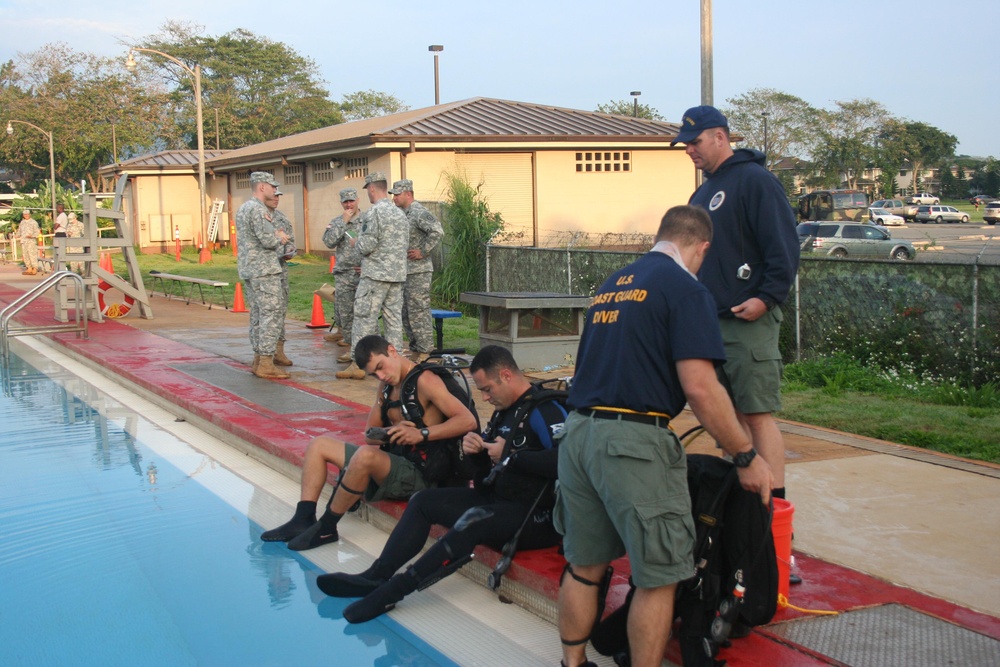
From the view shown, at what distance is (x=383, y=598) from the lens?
461 cm

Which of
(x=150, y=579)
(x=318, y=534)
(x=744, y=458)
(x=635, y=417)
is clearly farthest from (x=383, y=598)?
(x=744, y=458)

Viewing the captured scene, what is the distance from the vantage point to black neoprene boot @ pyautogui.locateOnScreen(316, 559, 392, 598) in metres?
4.79

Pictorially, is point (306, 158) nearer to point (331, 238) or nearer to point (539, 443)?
point (331, 238)

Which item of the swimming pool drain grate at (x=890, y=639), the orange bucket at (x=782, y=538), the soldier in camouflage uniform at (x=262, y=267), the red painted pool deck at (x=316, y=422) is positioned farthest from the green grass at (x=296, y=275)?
the swimming pool drain grate at (x=890, y=639)

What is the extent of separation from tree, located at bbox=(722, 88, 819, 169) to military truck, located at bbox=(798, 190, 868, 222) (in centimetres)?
3250

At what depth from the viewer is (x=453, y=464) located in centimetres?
545

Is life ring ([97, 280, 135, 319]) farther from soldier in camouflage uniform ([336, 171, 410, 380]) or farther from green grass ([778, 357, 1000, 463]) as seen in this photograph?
green grass ([778, 357, 1000, 463])

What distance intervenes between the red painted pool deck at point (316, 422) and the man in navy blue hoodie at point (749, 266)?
1.86 ft

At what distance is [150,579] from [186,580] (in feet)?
0.64

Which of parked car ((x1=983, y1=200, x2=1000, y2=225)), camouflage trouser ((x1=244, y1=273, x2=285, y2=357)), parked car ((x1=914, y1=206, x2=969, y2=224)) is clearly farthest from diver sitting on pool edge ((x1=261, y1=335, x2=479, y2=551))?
parked car ((x1=914, y1=206, x2=969, y2=224))

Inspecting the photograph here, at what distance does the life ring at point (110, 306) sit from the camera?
55.3 ft

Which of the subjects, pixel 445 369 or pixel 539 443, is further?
pixel 445 369

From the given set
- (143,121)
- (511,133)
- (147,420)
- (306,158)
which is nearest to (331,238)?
(147,420)

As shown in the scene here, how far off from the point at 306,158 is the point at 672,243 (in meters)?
25.4
